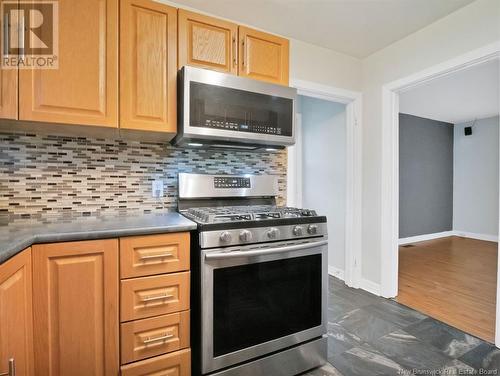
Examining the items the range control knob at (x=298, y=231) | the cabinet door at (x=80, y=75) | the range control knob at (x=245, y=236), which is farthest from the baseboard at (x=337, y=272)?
the cabinet door at (x=80, y=75)

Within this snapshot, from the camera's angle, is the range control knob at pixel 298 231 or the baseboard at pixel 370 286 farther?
the baseboard at pixel 370 286

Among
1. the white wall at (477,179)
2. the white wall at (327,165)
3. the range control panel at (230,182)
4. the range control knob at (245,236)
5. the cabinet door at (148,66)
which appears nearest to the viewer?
the range control knob at (245,236)

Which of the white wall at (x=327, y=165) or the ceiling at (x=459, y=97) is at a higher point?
the ceiling at (x=459, y=97)

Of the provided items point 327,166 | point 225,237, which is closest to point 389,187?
point 327,166

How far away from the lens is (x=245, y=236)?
140 cm

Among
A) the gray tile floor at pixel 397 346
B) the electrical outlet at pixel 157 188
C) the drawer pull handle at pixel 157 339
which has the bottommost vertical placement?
the gray tile floor at pixel 397 346

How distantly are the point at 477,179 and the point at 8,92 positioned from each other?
6997mm

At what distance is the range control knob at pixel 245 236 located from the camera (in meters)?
1.39

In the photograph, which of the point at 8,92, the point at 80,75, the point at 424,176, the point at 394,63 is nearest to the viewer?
the point at 8,92

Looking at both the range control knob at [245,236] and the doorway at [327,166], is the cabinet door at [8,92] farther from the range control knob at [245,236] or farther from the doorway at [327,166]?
the doorway at [327,166]

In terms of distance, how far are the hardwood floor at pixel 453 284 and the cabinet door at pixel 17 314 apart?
8.88 feet

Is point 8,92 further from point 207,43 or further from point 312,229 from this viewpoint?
point 312,229

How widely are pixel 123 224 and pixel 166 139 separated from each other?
682 millimetres

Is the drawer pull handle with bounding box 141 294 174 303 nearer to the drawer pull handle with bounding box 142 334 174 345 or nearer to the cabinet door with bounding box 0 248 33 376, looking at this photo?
the drawer pull handle with bounding box 142 334 174 345
